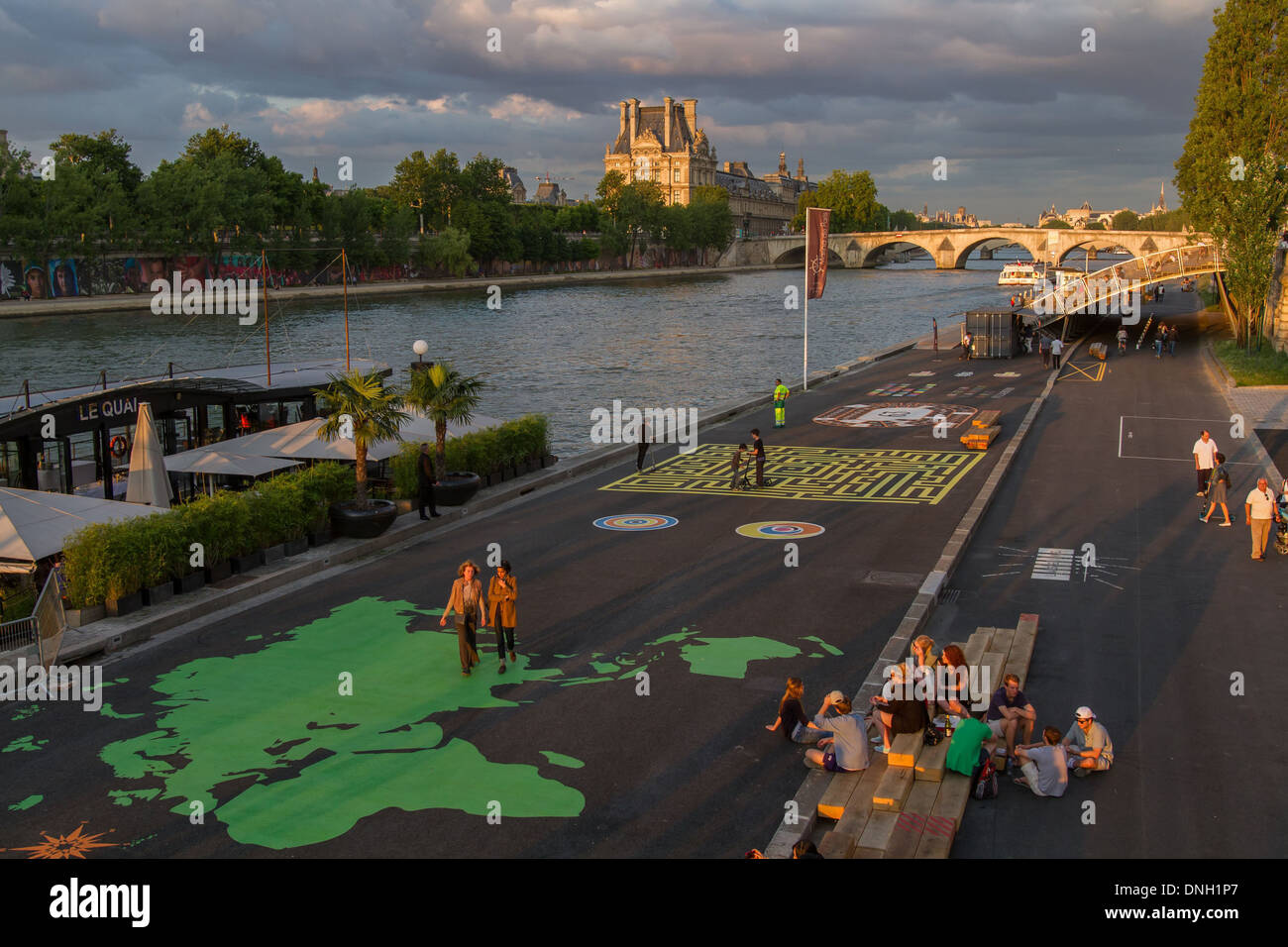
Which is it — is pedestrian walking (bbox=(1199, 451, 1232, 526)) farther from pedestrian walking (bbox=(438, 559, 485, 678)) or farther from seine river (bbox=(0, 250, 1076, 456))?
seine river (bbox=(0, 250, 1076, 456))

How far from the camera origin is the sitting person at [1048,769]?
12.2 meters

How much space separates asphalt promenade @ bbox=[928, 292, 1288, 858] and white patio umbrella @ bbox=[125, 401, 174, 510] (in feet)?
54.8

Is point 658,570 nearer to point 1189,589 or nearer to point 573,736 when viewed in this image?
point 573,736

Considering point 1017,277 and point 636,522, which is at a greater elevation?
point 1017,277

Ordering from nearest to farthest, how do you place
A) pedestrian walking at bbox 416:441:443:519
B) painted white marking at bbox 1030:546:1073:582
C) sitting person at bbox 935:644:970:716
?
1. sitting person at bbox 935:644:970:716
2. painted white marking at bbox 1030:546:1073:582
3. pedestrian walking at bbox 416:441:443:519

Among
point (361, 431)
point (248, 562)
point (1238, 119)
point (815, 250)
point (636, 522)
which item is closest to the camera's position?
point (248, 562)

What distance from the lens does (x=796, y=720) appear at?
44.5 feet

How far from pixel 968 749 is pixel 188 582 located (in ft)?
45.1

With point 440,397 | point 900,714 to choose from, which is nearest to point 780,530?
point 440,397

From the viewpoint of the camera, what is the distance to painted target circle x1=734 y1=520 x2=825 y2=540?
23.9 meters

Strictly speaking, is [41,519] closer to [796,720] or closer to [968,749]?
[796,720]

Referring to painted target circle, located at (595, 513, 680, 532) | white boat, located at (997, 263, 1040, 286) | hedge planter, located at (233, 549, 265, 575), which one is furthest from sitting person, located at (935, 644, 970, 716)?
white boat, located at (997, 263, 1040, 286)
